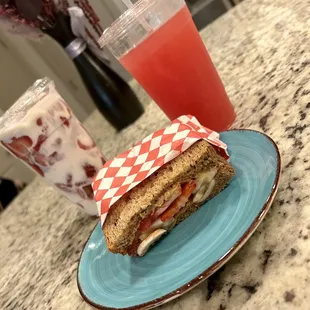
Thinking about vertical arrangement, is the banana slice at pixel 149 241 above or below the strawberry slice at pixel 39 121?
below

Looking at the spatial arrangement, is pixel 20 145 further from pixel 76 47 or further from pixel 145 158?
pixel 76 47

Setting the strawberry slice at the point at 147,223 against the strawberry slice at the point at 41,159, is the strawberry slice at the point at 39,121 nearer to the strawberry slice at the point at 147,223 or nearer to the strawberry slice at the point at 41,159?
the strawberry slice at the point at 41,159

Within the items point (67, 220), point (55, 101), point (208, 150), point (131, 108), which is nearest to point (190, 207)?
point (208, 150)

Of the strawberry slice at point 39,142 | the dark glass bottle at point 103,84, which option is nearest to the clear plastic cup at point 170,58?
the strawberry slice at point 39,142

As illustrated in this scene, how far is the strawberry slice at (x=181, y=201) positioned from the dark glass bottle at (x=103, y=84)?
1.80 ft

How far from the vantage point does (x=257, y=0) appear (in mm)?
1216

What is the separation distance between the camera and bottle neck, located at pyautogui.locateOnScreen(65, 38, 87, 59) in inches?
42.7

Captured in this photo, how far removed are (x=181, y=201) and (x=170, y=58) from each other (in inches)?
9.5

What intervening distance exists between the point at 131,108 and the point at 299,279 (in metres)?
Answer: 0.78

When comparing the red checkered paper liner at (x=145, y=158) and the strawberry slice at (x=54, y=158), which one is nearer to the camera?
the red checkered paper liner at (x=145, y=158)

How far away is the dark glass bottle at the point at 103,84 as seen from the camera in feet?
3.51

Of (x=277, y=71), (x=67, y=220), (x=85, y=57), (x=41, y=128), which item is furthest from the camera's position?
(x=85, y=57)

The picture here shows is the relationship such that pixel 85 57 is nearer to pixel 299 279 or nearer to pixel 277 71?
pixel 277 71

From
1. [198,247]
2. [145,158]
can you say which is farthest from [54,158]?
[198,247]
